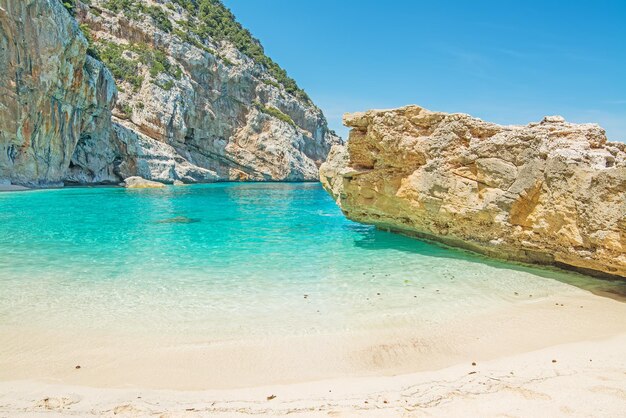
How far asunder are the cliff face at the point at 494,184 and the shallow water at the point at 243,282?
787 millimetres

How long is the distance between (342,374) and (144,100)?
69.8 metres

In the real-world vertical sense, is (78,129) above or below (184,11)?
below

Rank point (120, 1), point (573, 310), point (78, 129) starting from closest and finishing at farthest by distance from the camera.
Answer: point (573, 310) → point (78, 129) → point (120, 1)

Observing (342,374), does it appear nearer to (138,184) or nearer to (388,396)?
(388,396)

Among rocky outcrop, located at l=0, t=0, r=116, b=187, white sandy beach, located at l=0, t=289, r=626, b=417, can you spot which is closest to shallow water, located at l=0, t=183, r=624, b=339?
white sandy beach, located at l=0, t=289, r=626, b=417

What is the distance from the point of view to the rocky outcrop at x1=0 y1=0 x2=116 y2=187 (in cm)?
3662

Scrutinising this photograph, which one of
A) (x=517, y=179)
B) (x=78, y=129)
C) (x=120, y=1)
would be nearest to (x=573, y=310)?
(x=517, y=179)

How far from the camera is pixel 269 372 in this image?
4.86 meters

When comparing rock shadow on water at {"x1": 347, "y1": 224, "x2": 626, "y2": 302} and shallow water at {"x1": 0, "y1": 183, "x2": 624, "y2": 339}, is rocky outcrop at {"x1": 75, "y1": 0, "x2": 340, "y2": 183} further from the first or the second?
rock shadow on water at {"x1": 347, "y1": 224, "x2": 626, "y2": 302}

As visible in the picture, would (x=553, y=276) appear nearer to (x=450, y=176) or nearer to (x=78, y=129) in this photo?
(x=450, y=176)

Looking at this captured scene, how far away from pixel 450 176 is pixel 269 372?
8.62 m

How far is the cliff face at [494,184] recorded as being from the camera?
8.32 metres

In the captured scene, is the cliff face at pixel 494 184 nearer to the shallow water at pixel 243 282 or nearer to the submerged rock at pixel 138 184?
the shallow water at pixel 243 282

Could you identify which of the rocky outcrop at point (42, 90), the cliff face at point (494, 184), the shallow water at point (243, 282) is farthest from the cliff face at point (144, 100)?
the cliff face at point (494, 184)
